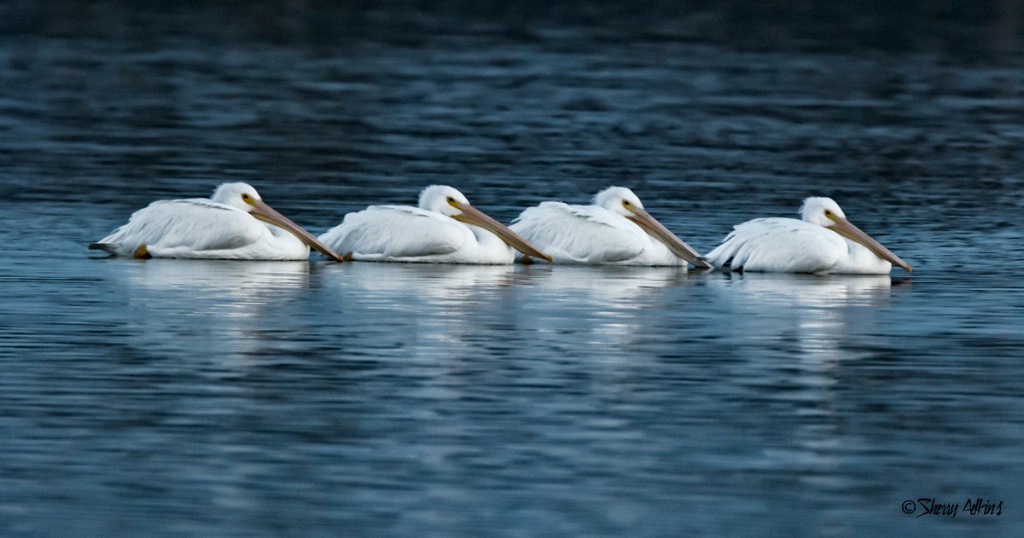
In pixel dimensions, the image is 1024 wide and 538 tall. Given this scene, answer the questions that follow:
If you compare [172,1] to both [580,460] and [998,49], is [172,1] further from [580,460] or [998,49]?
[580,460]

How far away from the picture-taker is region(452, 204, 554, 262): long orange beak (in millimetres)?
15070

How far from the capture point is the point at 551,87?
2989cm

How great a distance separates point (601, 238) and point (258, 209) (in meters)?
2.18

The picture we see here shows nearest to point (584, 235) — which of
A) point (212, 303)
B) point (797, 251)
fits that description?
point (797, 251)

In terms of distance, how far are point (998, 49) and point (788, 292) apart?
26.9 meters

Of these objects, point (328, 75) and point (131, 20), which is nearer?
point (328, 75)

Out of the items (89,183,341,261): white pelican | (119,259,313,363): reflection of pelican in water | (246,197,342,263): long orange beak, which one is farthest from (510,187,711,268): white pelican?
(119,259,313,363): reflection of pelican in water

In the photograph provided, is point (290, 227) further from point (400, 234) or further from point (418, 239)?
point (418, 239)

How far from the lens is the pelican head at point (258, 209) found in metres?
15.0

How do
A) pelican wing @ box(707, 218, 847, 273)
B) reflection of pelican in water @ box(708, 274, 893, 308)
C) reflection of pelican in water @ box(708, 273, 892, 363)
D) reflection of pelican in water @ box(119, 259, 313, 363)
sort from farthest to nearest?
pelican wing @ box(707, 218, 847, 273) → reflection of pelican in water @ box(708, 274, 893, 308) → reflection of pelican in water @ box(708, 273, 892, 363) → reflection of pelican in water @ box(119, 259, 313, 363)

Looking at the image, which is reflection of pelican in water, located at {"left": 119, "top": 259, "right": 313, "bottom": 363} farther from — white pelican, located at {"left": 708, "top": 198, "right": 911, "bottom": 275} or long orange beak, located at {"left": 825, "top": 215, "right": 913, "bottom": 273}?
long orange beak, located at {"left": 825, "top": 215, "right": 913, "bottom": 273}

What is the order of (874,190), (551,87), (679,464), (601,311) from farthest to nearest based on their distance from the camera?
1. (551,87)
2. (874,190)
3. (601,311)
4. (679,464)

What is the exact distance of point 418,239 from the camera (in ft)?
48.4

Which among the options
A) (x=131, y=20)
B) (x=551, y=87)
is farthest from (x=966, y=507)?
(x=131, y=20)
